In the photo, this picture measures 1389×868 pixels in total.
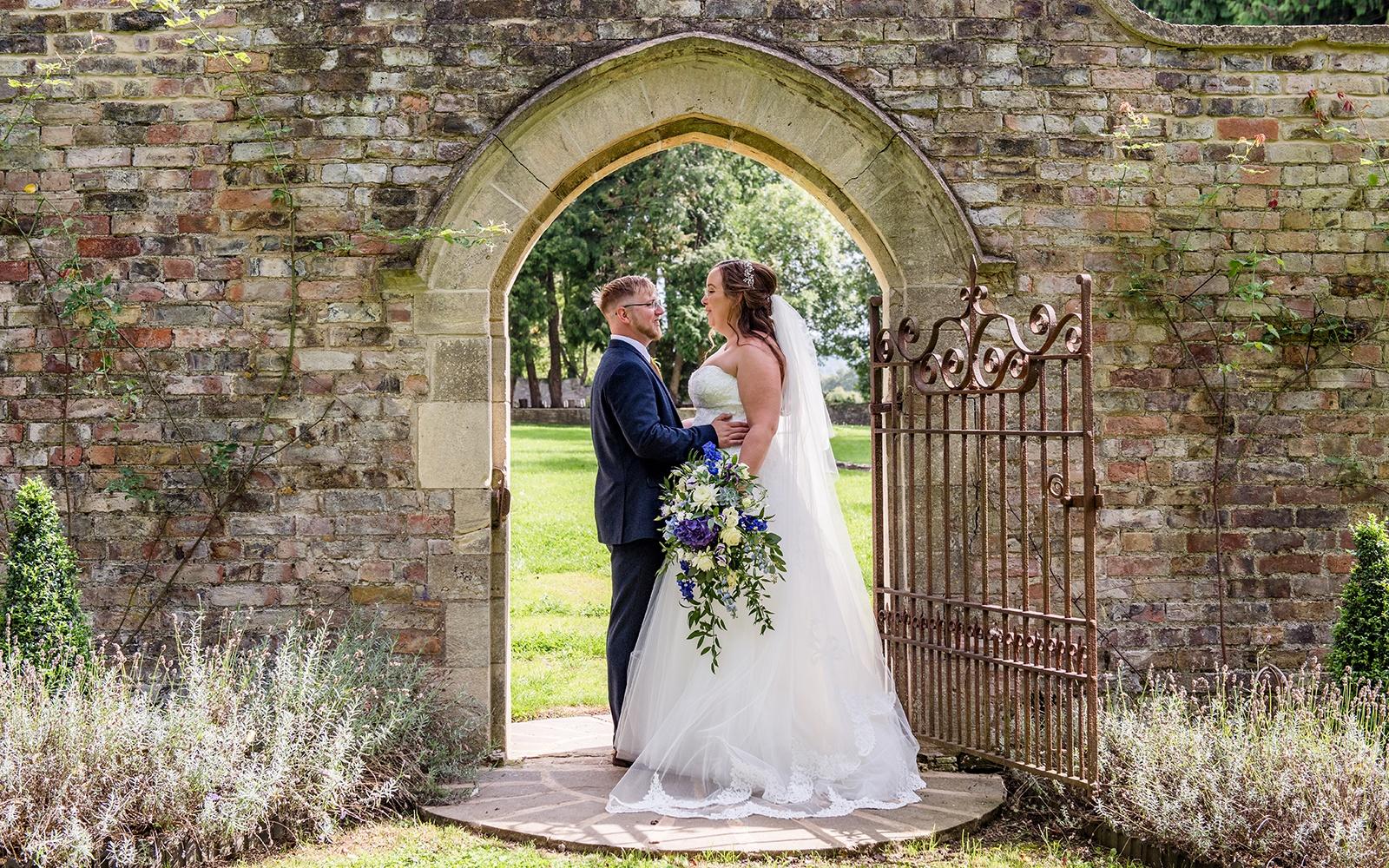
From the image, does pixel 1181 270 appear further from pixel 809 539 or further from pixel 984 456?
pixel 809 539

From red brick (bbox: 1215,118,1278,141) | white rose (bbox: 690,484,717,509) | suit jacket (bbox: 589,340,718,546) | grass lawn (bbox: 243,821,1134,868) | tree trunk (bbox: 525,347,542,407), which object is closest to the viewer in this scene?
grass lawn (bbox: 243,821,1134,868)

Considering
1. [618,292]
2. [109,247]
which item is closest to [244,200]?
[109,247]

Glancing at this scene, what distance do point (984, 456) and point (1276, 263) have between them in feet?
6.80

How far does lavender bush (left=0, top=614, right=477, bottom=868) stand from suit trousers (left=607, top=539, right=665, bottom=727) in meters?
0.87

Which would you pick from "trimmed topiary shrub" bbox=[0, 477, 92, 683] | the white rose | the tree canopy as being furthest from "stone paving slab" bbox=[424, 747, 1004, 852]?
the tree canopy

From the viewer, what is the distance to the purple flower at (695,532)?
4445 millimetres

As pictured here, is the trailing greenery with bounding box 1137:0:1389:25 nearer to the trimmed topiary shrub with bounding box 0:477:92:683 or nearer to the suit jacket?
the suit jacket

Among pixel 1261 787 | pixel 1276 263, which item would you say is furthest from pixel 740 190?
pixel 1261 787

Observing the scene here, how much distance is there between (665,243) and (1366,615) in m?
19.9

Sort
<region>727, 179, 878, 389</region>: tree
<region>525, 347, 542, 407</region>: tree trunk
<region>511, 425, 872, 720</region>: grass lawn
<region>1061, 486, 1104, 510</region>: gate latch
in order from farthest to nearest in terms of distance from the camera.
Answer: <region>525, 347, 542, 407</region>: tree trunk < <region>727, 179, 878, 389</region>: tree < <region>511, 425, 872, 720</region>: grass lawn < <region>1061, 486, 1104, 510</region>: gate latch

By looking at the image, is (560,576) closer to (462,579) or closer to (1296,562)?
(462,579)

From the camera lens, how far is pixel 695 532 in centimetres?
445

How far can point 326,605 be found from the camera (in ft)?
17.6

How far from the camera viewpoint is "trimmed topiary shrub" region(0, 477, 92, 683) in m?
4.73
